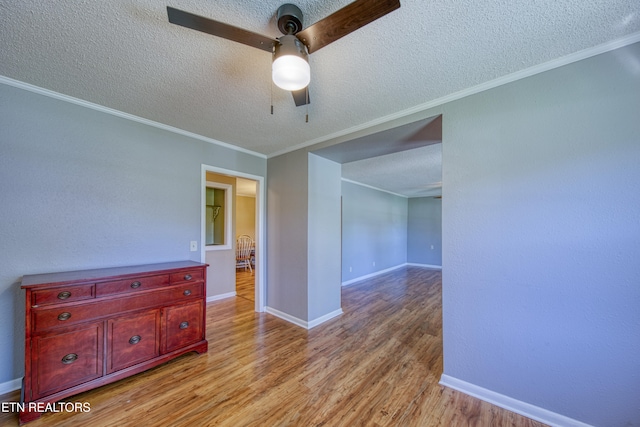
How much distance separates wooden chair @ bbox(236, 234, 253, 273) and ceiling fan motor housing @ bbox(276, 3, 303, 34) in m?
6.71

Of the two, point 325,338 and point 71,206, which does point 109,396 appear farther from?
point 325,338

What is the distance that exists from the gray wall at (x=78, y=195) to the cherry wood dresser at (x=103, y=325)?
22cm

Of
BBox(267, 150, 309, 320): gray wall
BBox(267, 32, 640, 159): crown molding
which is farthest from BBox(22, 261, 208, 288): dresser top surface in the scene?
BBox(267, 32, 640, 159): crown molding

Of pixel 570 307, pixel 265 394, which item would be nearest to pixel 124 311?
pixel 265 394

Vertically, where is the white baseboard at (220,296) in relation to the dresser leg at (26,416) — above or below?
below

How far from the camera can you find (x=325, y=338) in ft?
9.57

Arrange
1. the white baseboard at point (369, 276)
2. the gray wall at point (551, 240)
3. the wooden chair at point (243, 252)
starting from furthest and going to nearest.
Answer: the wooden chair at point (243, 252), the white baseboard at point (369, 276), the gray wall at point (551, 240)

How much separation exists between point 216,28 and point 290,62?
1.19 ft

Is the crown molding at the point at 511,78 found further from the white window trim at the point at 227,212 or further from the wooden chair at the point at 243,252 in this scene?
the wooden chair at the point at 243,252

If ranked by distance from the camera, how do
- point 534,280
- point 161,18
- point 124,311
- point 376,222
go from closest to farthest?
1. point 161,18
2. point 534,280
3. point 124,311
4. point 376,222

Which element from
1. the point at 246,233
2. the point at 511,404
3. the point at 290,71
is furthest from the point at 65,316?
the point at 246,233

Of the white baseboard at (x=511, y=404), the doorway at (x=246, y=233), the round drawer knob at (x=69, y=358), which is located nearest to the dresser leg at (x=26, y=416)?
the round drawer knob at (x=69, y=358)

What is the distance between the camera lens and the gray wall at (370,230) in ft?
18.8

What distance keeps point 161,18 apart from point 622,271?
310cm
